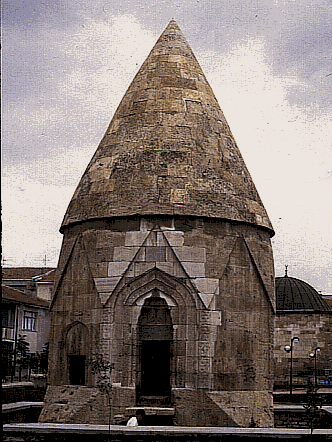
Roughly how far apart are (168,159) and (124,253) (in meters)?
2.89

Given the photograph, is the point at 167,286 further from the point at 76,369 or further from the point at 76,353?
the point at 76,369

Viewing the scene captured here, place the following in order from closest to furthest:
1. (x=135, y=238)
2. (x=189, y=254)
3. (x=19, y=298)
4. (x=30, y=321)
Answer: (x=189, y=254) < (x=135, y=238) < (x=19, y=298) < (x=30, y=321)

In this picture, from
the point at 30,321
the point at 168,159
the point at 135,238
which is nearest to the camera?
the point at 135,238

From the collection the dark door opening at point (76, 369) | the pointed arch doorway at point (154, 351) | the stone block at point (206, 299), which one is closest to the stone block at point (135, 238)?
the pointed arch doorway at point (154, 351)

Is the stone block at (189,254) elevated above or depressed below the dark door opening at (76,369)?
above

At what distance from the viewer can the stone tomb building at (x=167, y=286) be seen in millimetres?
19266

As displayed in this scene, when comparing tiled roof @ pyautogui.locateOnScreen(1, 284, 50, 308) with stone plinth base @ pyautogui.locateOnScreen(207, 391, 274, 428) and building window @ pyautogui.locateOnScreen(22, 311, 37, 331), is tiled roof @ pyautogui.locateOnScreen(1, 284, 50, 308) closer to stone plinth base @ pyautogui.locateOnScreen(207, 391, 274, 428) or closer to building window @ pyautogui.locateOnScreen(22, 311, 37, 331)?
building window @ pyautogui.locateOnScreen(22, 311, 37, 331)

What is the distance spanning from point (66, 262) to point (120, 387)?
394cm

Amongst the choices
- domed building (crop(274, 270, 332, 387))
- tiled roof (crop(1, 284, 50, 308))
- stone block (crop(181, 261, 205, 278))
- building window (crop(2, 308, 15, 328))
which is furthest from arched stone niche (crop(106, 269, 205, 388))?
building window (crop(2, 308, 15, 328))

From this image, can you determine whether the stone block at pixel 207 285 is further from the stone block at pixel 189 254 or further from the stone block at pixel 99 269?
the stone block at pixel 99 269

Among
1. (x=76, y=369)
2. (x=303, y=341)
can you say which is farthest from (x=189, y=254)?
(x=303, y=341)

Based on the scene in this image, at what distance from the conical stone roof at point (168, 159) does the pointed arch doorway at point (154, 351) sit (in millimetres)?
2595

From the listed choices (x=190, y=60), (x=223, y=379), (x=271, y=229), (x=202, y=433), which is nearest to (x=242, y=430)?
(x=202, y=433)

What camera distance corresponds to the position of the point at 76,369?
20266mm
